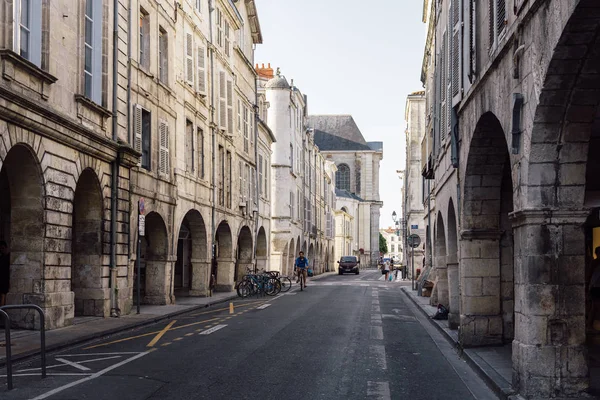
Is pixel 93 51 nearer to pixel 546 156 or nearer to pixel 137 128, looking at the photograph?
pixel 137 128

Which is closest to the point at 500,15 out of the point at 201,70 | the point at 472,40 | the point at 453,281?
the point at 472,40

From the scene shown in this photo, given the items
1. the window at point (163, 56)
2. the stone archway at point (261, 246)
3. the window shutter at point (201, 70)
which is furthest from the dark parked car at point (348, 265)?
the window at point (163, 56)

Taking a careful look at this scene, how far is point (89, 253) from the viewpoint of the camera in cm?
1825

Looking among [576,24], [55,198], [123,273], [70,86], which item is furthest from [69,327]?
[576,24]

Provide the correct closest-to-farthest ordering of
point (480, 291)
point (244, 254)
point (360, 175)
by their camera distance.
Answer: point (480, 291)
point (244, 254)
point (360, 175)

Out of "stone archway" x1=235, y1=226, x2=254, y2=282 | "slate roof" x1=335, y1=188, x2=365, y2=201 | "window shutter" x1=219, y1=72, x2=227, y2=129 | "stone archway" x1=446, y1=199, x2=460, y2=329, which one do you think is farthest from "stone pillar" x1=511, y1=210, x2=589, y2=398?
"slate roof" x1=335, y1=188, x2=365, y2=201

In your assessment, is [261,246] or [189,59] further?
[261,246]

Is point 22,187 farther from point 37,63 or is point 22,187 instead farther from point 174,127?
point 174,127

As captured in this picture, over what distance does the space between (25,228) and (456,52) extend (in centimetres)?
916

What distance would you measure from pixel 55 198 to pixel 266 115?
33933mm

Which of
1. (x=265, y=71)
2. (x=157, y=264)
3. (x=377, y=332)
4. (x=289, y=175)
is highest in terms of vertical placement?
(x=265, y=71)

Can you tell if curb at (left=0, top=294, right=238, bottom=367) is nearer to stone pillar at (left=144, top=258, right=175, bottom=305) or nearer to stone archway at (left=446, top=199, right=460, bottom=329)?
stone pillar at (left=144, top=258, right=175, bottom=305)

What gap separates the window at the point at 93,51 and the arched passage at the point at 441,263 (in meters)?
9.36

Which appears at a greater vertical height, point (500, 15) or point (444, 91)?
point (444, 91)
